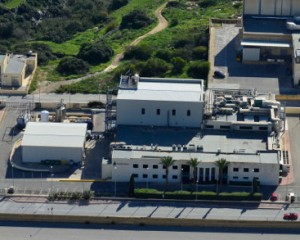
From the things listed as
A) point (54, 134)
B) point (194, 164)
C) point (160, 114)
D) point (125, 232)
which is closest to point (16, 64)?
point (54, 134)

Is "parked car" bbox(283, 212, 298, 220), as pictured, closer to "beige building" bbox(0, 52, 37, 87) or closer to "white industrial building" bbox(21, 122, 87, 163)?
"white industrial building" bbox(21, 122, 87, 163)

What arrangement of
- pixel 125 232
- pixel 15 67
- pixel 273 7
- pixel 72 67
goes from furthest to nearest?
pixel 273 7 → pixel 72 67 → pixel 15 67 → pixel 125 232

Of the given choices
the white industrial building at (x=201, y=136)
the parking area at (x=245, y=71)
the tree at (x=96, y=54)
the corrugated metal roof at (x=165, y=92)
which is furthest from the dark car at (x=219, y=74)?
the tree at (x=96, y=54)

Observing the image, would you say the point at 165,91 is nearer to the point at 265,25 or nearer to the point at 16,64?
the point at 16,64

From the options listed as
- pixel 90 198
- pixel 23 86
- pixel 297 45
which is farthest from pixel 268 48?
pixel 90 198

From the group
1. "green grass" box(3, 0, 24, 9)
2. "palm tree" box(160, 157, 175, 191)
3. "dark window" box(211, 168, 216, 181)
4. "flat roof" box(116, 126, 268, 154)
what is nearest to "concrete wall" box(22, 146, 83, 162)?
"flat roof" box(116, 126, 268, 154)

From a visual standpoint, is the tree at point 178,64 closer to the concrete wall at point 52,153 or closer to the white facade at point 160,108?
the white facade at point 160,108
